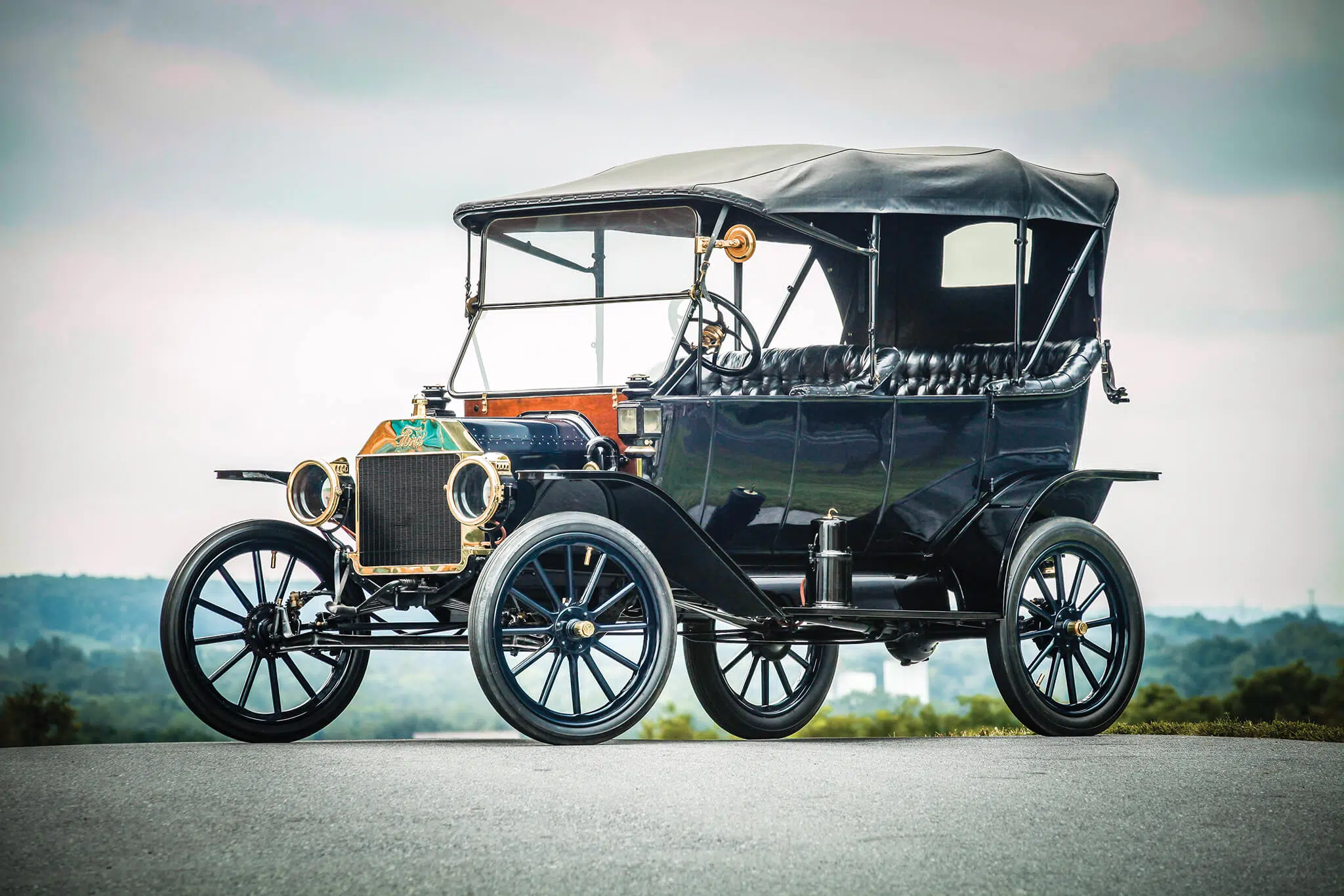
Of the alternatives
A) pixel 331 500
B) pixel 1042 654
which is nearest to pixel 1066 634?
pixel 1042 654

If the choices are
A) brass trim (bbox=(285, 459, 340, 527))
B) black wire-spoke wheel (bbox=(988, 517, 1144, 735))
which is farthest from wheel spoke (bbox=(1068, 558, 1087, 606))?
brass trim (bbox=(285, 459, 340, 527))

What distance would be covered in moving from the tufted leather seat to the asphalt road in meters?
2.37

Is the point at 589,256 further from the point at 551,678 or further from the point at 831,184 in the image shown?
the point at 551,678

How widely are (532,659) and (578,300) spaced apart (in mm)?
2588

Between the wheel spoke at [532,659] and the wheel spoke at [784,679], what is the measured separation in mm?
3593

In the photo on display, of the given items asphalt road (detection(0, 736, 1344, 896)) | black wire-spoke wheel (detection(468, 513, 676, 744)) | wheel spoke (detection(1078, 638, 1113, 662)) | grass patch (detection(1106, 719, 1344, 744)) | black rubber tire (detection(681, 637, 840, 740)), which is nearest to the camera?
asphalt road (detection(0, 736, 1344, 896))

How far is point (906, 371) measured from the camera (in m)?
10.4

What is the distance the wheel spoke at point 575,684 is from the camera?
719 cm

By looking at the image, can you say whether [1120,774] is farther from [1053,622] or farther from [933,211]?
[933,211]

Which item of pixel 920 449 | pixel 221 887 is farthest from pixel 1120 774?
pixel 221 887

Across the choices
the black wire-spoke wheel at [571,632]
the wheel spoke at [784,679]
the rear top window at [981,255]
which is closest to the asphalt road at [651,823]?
the black wire-spoke wheel at [571,632]

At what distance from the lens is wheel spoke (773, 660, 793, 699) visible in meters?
10.5

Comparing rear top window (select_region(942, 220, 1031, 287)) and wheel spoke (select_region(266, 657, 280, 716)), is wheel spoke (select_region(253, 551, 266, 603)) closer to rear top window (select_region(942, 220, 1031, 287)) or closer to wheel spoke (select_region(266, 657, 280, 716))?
wheel spoke (select_region(266, 657, 280, 716))

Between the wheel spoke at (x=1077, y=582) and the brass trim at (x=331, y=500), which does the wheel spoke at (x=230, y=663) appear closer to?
the brass trim at (x=331, y=500)
